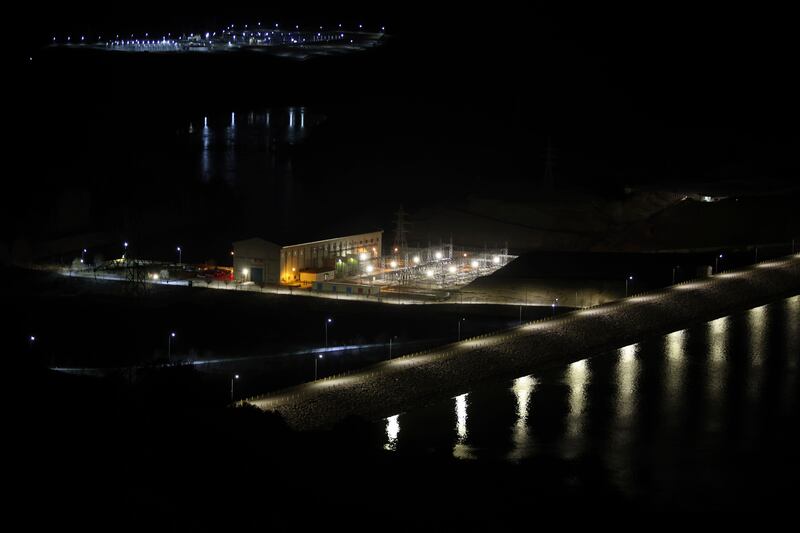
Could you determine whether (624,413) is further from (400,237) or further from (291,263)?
(400,237)

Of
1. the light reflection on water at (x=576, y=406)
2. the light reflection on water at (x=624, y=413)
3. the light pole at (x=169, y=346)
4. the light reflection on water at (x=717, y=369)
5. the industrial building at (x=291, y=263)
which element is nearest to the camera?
the light reflection on water at (x=624, y=413)

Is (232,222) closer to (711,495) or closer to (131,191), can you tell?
(131,191)

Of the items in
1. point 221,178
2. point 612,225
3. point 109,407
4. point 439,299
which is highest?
point 221,178

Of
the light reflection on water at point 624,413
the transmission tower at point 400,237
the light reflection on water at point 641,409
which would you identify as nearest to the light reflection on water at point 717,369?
the light reflection on water at point 641,409

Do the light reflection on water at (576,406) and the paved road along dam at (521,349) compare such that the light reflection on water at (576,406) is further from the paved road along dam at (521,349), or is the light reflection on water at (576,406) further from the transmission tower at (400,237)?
the transmission tower at (400,237)

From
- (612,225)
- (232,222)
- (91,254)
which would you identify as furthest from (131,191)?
(612,225)

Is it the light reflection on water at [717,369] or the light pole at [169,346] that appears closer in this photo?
the light reflection on water at [717,369]
